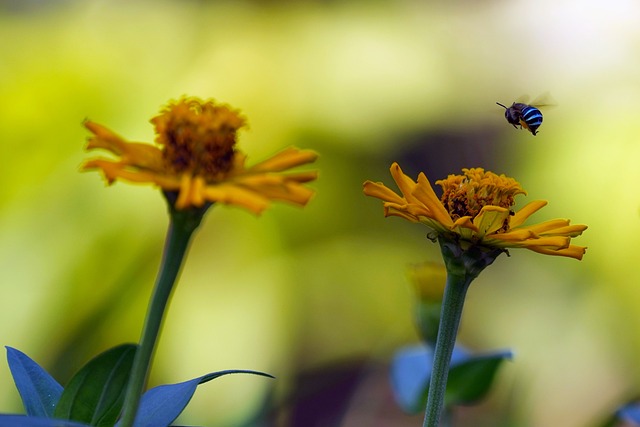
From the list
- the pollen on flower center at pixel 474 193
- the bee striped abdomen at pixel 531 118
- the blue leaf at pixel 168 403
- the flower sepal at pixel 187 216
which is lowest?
the blue leaf at pixel 168 403

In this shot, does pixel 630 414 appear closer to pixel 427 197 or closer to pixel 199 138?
pixel 427 197

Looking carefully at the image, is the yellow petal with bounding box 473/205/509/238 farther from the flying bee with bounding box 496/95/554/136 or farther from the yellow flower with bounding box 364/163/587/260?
the flying bee with bounding box 496/95/554/136

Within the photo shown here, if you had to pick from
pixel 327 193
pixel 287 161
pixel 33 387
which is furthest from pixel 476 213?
pixel 327 193

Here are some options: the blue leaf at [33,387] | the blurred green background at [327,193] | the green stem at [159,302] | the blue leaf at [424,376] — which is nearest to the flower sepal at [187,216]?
the green stem at [159,302]

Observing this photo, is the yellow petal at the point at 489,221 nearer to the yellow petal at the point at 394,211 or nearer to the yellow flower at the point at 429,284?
the yellow petal at the point at 394,211

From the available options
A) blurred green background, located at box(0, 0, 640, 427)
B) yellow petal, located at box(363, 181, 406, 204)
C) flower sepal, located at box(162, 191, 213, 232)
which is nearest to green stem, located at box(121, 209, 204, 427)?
flower sepal, located at box(162, 191, 213, 232)

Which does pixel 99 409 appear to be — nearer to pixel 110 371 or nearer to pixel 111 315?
pixel 110 371
